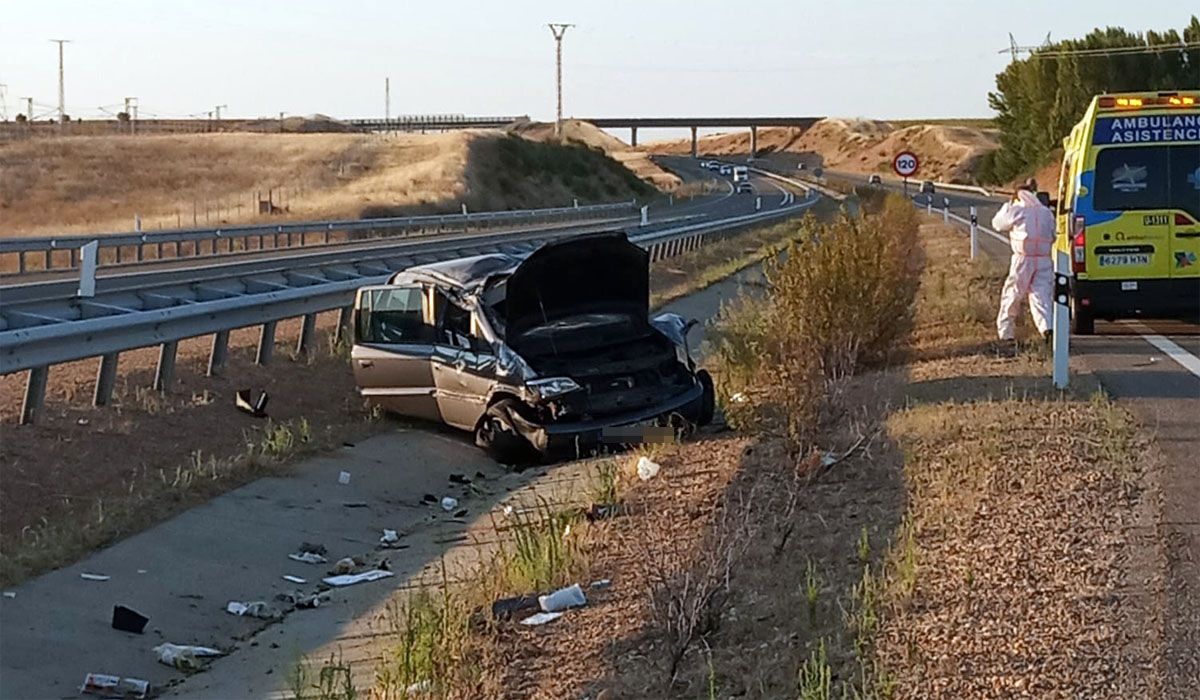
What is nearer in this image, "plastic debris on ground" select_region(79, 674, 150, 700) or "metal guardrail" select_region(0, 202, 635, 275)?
"plastic debris on ground" select_region(79, 674, 150, 700)

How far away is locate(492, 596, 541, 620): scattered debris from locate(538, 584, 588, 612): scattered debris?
4 cm

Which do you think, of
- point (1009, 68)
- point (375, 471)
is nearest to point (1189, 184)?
point (375, 471)

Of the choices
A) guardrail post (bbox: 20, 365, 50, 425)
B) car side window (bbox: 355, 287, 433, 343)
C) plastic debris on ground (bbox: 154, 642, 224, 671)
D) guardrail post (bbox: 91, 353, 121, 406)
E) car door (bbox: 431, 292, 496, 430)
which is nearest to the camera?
plastic debris on ground (bbox: 154, 642, 224, 671)

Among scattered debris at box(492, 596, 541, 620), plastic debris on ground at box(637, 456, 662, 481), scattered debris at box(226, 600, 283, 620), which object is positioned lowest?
scattered debris at box(226, 600, 283, 620)

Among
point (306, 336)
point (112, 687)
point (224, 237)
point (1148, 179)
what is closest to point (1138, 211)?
point (1148, 179)

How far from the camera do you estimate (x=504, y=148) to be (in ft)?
316

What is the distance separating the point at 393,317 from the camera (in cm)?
1384

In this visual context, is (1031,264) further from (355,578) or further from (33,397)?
(33,397)

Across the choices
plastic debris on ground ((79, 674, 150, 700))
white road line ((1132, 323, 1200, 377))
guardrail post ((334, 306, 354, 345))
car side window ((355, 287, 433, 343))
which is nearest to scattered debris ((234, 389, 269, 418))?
car side window ((355, 287, 433, 343))

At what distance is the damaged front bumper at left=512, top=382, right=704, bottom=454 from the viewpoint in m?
12.1

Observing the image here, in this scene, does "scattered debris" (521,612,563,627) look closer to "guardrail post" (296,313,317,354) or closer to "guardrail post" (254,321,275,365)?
"guardrail post" (254,321,275,365)

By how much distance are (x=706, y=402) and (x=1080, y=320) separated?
18.7ft

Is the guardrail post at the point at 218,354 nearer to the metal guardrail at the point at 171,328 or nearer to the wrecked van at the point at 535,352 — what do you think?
the metal guardrail at the point at 171,328

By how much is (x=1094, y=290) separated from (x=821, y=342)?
17.2 ft
